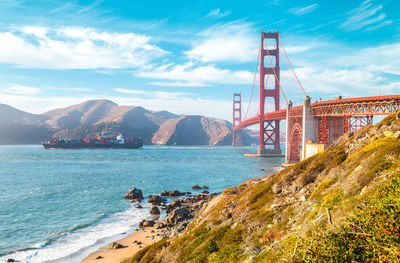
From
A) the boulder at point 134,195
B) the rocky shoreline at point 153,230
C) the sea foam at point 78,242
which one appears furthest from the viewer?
the boulder at point 134,195

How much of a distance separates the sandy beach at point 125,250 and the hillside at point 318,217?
6287 mm

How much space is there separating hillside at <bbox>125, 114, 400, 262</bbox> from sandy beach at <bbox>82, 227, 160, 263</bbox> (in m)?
6.29

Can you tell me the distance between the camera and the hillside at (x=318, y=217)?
4.30 meters

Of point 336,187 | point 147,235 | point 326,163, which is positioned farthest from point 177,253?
point 147,235

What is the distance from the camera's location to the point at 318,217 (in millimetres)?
6332

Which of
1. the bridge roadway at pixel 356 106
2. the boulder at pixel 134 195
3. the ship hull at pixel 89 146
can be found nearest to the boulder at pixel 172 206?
the boulder at pixel 134 195

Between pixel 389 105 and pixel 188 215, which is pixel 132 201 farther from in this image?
pixel 389 105

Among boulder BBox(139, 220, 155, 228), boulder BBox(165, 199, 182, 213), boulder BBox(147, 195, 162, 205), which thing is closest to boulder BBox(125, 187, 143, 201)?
boulder BBox(147, 195, 162, 205)

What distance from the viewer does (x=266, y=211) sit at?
32.9 feet

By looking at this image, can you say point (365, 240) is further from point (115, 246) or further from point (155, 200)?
point (155, 200)

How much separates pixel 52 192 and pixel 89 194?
6.06m

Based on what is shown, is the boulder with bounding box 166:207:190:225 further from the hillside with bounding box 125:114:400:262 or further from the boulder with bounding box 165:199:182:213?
the hillside with bounding box 125:114:400:262

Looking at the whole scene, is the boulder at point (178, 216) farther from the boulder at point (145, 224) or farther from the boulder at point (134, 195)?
the boulder at point (134, 195)

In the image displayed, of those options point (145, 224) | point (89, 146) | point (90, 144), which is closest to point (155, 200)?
point (145, 224)
